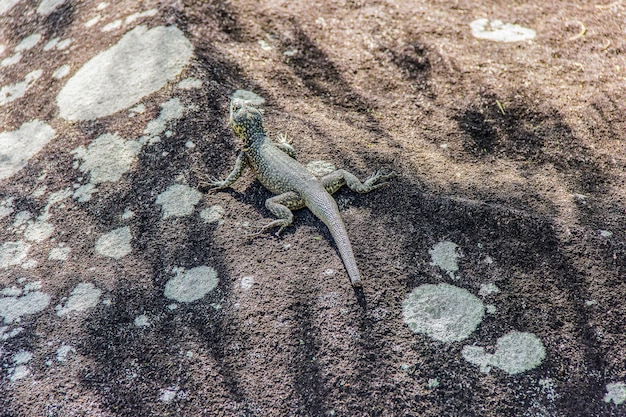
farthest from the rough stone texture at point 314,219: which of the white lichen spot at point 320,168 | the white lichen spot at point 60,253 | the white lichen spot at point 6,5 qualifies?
the white lichen spot at point 6,5

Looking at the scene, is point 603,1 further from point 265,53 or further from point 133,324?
point 133,324

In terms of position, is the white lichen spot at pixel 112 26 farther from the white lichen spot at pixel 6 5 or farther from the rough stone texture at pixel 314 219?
the white lichen spot at pixel 6 5

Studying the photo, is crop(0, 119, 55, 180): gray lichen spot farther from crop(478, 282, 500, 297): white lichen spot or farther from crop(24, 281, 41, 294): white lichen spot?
crop(478, 282, 500, 297): white lichen spot

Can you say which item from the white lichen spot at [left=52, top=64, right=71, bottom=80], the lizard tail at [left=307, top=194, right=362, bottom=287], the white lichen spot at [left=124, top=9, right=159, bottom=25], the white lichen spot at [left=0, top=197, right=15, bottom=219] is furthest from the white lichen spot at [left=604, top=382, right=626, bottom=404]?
the white lichen spot at [left=52, top=64, right=71, bottom=80]

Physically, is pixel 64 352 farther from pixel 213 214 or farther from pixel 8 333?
pixel 213 214

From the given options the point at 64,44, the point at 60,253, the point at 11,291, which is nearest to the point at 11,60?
the point at 64,44

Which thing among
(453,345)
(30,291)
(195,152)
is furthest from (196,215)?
(453,345)
